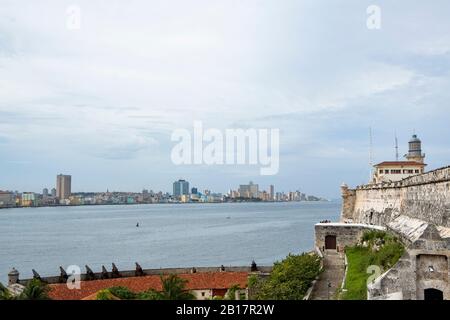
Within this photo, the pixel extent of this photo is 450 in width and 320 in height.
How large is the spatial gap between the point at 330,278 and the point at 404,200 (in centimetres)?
951

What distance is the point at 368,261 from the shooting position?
21.0m

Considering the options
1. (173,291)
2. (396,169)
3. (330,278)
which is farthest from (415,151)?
(173,291)

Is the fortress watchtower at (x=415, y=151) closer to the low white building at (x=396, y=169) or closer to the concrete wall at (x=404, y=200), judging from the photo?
the low white building at (x=396, y=169)

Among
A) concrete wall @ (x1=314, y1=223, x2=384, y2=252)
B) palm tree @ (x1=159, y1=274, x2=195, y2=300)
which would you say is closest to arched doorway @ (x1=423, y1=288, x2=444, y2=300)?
palm tree @ (x1=159, y1=274, x2=195, y2=300)

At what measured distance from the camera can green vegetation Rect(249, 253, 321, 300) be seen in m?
20.6

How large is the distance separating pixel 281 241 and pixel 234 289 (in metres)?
46.7

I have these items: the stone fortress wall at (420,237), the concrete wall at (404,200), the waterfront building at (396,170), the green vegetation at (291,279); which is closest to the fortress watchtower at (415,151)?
the waterfront building at (396,170)

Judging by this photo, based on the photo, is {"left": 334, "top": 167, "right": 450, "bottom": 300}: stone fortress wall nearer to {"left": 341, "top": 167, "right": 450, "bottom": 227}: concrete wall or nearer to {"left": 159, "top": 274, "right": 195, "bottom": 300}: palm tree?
{"left": 341, "top": 167, "right": 450, "bottom": 227}: concrete wall

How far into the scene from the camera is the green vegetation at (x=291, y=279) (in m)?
20.6

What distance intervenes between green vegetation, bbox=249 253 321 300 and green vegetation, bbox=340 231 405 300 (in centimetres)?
173

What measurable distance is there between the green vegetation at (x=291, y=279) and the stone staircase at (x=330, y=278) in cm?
43
